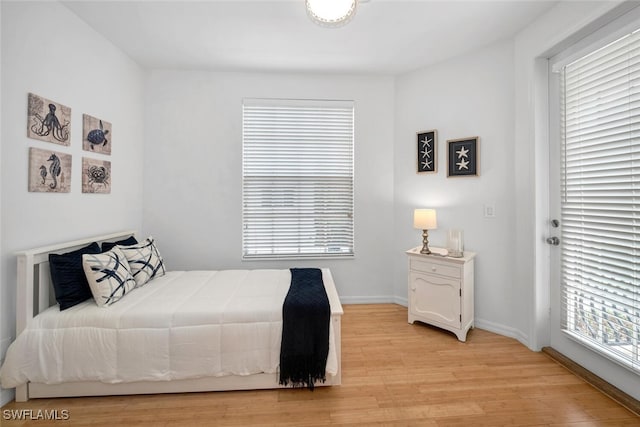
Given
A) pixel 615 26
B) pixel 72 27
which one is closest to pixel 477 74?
pixel 615 26

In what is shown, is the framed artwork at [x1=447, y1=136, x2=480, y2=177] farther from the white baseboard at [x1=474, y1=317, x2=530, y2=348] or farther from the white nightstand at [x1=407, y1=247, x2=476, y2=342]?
the white baseboard at [x1=474, y1=317, x2=530, y2=348]

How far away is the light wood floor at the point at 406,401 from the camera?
160 cm

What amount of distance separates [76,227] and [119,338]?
1.12m

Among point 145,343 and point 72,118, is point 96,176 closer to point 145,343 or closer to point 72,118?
point 72,118

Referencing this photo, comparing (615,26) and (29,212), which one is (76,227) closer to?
(29,212)

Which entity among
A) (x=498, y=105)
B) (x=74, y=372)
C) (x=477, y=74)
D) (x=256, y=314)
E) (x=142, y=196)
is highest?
(x=477, y=74)

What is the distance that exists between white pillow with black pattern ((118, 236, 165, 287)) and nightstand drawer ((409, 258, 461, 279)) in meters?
2.47

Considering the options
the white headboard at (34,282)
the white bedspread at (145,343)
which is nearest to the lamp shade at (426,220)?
the white bedspread at (145,343)

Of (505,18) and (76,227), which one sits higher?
(505,18)

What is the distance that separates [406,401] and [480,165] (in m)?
2.23

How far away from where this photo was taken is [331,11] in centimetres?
177

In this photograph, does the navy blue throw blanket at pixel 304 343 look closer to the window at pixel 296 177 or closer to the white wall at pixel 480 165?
the window at pixel 296 177

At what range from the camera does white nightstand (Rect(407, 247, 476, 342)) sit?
8.13 ft

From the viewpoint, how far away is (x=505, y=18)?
2268mm
